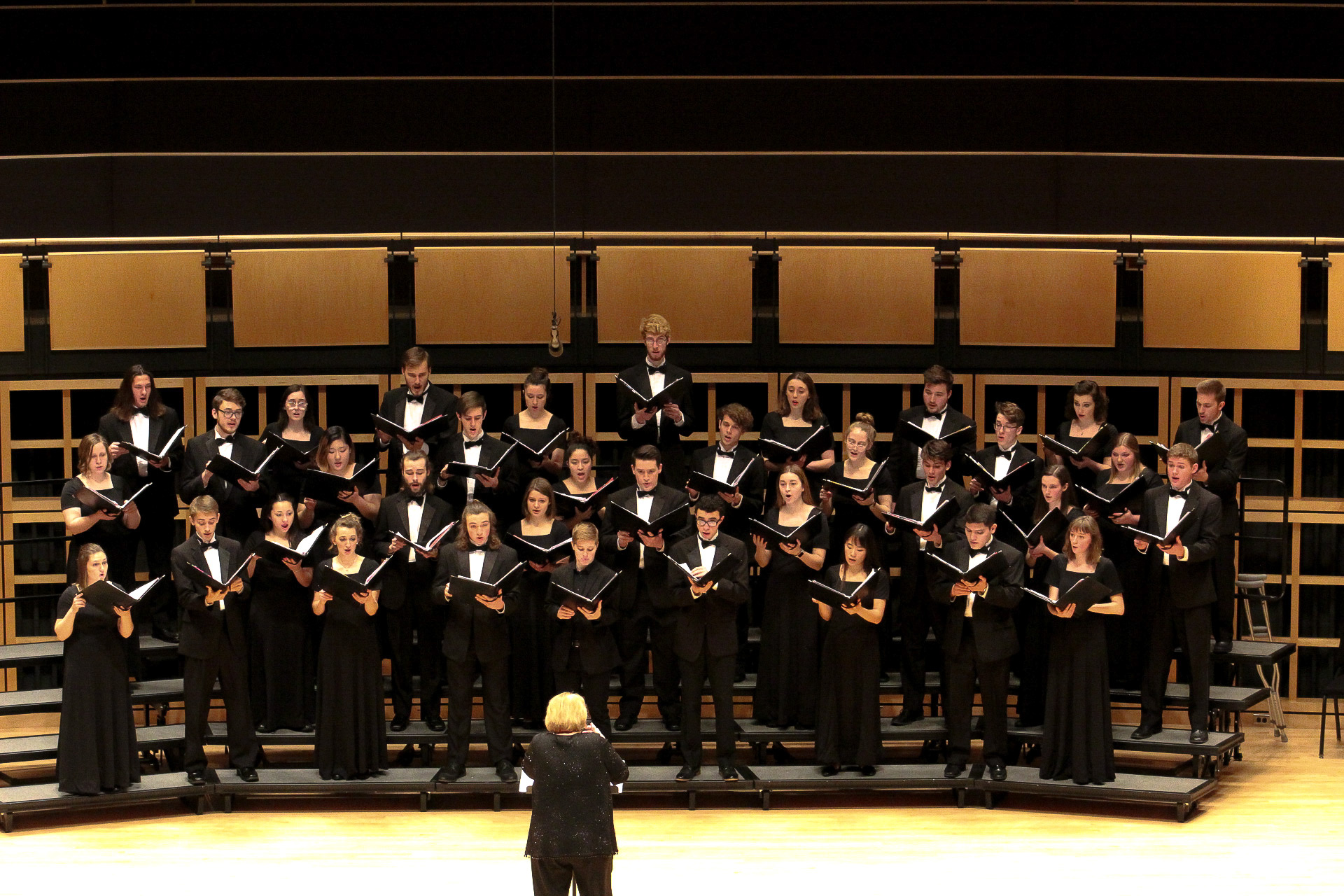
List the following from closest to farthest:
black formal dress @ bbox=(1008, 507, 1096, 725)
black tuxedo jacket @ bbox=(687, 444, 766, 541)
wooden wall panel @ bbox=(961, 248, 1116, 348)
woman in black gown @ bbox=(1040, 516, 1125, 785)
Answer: woman in black gown @ bbox=(1040, 516, 1125, 785)
black formal dress @ bbox=(1008, 507, 1096, 725)
black tuxedo jacket @ bbox=(687, 444, 766, 541)
wooden wall panel @ bbox=(961, 248, 1116, 348)

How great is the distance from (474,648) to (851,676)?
62.5 inches

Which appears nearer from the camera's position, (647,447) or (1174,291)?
(647,447)

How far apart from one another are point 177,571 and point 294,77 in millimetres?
2821

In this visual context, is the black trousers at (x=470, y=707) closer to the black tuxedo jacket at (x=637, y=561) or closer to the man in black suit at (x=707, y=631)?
the black tuxedo jacket at (x=637, y=561)

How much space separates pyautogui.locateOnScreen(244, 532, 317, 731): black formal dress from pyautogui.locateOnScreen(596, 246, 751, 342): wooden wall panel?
214 cm

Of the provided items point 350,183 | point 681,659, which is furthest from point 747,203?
point 681,659

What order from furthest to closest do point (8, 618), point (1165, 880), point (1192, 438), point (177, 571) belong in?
point (8, 618)
point (1192, 438)
point (177, 571)
point (1165, 880)

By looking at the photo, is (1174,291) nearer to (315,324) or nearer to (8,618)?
(315,324)

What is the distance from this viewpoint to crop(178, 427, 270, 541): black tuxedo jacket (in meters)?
6.89

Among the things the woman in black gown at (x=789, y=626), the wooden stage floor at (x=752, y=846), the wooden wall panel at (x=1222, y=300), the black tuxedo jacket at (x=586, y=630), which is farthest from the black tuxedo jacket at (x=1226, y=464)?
the black tuxedo jacket at (x=586, y=630)

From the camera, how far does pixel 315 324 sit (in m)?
7.94

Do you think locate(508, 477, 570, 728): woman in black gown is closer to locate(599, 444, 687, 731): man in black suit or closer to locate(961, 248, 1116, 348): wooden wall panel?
locate(599, 444, 687, 731): man in black suit

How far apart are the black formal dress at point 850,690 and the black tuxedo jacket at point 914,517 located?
0.32 m

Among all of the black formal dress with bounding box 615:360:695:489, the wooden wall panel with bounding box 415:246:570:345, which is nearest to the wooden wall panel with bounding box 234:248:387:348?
the wooden wall panel with bounding box 415:246:570:345
